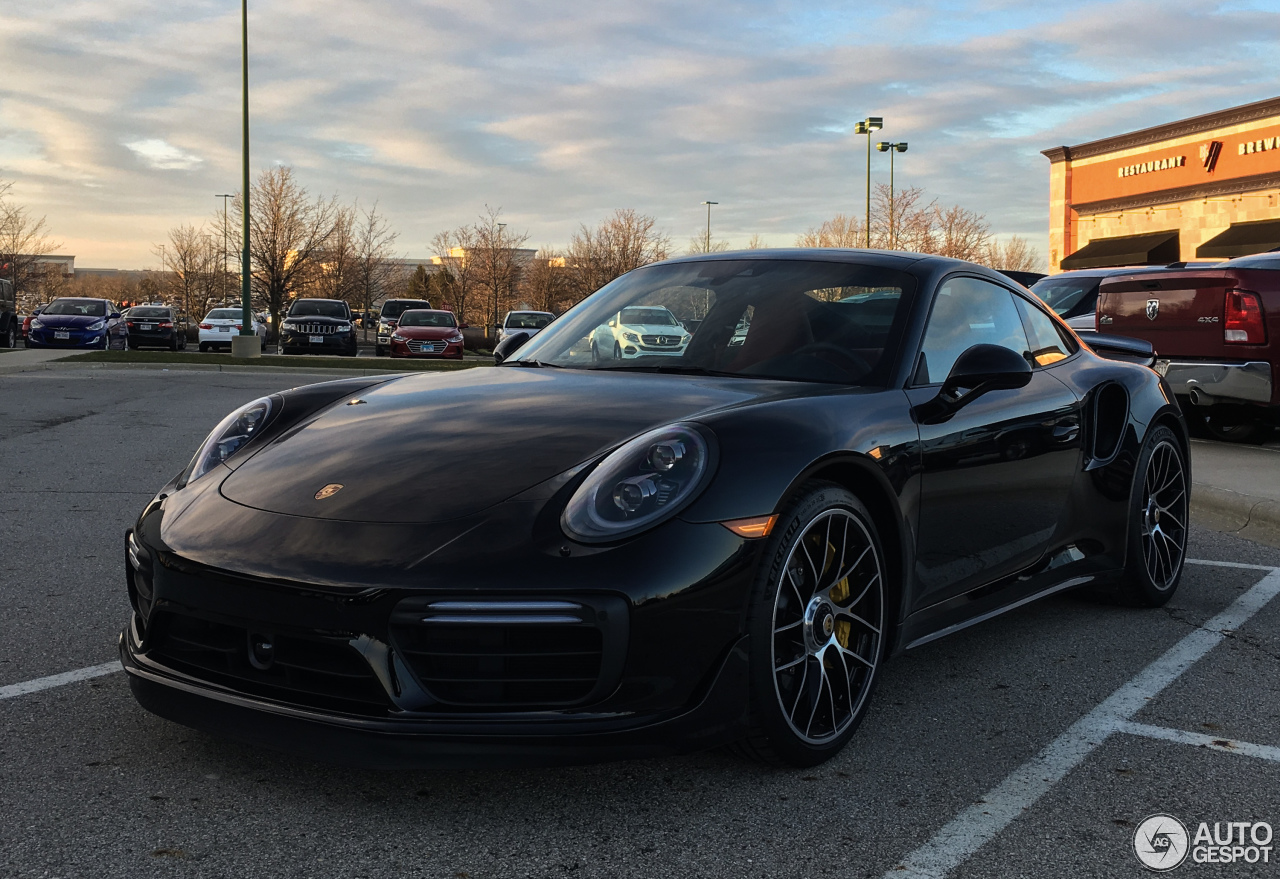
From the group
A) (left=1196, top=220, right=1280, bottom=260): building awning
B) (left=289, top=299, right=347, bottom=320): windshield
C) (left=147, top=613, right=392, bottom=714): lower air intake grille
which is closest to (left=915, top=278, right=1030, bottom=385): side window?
(left=147, top=613, right=392, bottom=714): lower air intake grille

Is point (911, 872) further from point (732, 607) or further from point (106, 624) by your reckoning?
point (106, 624)

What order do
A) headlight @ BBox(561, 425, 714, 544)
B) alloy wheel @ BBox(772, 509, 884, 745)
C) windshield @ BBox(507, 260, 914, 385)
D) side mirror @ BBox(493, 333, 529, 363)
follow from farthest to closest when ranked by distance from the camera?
1. side mirror @ BBox(493, 333, 529, 363)
2. windshield @ BBox(507, 260, 914, 385)
3. alloy wheel @ BBox(772, 509, 884, 745)
4. headlight @ BBox(561, 425, 714, 544)

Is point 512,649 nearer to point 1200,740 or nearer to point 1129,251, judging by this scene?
point 1200,740

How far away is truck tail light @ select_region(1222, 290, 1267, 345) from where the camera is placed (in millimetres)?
8914

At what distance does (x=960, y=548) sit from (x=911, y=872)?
1364 mm

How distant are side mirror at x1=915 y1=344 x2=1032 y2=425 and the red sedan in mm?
26030

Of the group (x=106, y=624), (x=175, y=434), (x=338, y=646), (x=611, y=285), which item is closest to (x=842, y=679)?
(x=338, y=646)

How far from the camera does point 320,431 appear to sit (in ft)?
11.1

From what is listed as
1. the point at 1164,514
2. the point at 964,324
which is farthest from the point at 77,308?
the point at 964,324

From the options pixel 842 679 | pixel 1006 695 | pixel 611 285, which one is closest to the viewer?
pixel 842 679

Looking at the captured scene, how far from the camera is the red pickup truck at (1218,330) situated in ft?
29.2
